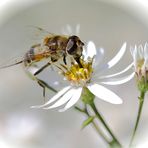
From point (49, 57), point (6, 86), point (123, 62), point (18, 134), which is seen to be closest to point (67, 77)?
point (49, 57)

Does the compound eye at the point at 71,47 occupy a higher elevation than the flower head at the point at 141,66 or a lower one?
higher

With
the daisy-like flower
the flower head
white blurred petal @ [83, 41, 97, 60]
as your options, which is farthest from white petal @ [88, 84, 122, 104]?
white blurred petal @ [83, 41, 97, 60]

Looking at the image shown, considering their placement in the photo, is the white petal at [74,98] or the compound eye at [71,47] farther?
the compound eye at [71,47]

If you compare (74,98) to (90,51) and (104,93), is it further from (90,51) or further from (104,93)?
(90,51)

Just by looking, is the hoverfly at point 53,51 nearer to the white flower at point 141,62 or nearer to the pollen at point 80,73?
the pollen at point 80,73

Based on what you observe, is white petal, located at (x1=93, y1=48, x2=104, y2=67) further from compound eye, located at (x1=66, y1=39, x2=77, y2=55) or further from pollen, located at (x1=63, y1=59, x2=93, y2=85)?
compound eye, located at (x1=66, y1=39, x2=77, y2=55)

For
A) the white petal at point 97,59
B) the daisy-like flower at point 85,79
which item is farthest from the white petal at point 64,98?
the white petal at point 97,59
